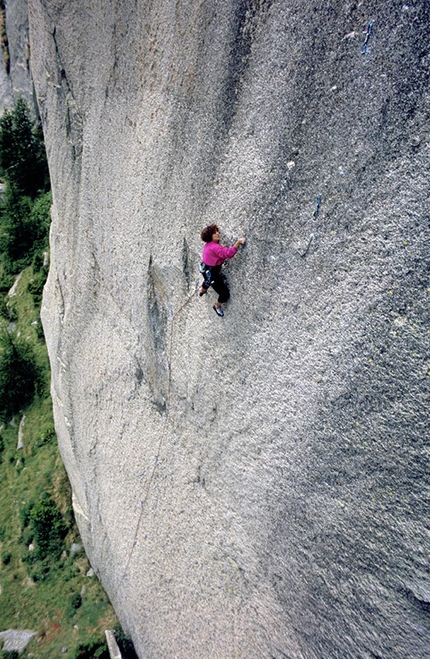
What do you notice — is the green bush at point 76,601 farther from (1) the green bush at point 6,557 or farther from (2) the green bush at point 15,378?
(2) the green bush at point 15,378

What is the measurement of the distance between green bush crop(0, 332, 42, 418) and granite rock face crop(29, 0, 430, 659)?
791cm

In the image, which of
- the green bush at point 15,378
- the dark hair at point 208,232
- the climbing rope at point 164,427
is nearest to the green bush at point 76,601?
the climbing rope at point 164,427

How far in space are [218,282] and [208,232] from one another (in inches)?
17.3

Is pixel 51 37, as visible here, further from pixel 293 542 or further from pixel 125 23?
pixel 293 542

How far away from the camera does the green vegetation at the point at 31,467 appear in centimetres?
876

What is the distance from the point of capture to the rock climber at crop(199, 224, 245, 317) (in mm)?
3324

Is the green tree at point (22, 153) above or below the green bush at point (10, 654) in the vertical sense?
above

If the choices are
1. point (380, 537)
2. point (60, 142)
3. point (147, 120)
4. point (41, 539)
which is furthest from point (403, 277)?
point (41, 539)

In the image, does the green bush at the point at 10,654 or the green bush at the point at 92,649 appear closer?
the green bush at the point at 92,649

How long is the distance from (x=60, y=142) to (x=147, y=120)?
284 centimetres

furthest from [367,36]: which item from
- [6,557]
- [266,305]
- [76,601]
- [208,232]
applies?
[6,557]

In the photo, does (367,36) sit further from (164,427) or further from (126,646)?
(126,646)

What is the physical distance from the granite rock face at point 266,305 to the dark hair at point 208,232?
0.46 feet

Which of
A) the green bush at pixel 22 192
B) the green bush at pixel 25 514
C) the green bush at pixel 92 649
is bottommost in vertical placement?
the green bush at pixel 25 514
